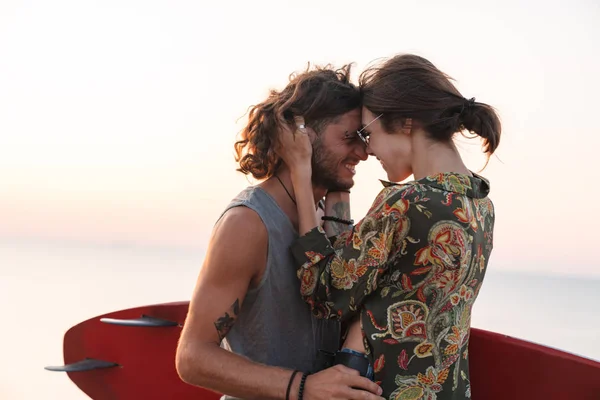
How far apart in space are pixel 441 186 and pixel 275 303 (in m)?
0.70

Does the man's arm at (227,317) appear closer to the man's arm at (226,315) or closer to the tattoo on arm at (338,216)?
the man's arm at (226,315)

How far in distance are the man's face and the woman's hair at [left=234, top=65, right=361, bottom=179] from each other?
0.03 metres

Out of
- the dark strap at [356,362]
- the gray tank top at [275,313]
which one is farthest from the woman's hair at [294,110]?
the dark strap at [356,362]

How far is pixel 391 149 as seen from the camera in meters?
2.20

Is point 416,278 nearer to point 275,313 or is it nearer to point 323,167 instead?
point 275,313

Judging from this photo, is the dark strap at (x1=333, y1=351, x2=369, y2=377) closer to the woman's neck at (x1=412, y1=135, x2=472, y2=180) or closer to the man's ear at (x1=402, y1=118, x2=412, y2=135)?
the woman's neck at (x1=412, y1=135, x2=472, y2=180)

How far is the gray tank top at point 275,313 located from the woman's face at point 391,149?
1.24ft

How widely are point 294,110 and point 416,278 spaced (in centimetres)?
81

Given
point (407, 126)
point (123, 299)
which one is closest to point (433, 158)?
point (407, 126)

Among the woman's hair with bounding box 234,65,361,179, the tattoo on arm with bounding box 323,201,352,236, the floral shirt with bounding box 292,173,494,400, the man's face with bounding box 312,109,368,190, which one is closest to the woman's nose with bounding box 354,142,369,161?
the man's face with bounding box 312,109,368,190

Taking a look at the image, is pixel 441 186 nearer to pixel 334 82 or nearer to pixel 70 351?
pixel 334 82

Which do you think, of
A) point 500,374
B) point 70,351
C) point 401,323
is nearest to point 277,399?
point 401,323

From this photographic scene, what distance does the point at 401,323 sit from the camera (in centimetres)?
193

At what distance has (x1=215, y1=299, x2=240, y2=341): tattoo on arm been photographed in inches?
86.9
